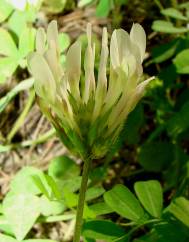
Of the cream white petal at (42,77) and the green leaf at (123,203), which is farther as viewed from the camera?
the green leaf at (123,203)

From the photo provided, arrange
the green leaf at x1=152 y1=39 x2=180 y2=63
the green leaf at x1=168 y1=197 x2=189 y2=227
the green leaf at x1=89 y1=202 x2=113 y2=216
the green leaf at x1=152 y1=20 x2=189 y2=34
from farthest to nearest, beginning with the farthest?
the green leaf at x1=152 y1=39 x2=180 y2=63
the green leaf at x1=152 y1=20 x2=189 y2=34
the green leaf at x1=89 y1=202 x2=113 y2=216
the green leaf at x1=168 y1=197 x2=189 y2=227

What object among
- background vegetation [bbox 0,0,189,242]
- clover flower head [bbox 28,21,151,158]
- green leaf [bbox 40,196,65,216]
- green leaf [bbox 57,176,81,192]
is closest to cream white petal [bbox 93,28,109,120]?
clover flower head [bbox 28,21,151,158]

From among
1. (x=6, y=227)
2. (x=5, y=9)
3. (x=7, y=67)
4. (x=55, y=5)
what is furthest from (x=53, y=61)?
(x=55, y=5)

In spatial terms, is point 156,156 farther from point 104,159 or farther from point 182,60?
point 182,60

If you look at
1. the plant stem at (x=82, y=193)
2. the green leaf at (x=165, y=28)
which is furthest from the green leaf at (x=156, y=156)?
the plant stem at (x=82, y=193)

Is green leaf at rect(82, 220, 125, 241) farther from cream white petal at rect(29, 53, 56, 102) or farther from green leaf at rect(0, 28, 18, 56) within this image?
green leaf at rect(0, 28, 18, 56)

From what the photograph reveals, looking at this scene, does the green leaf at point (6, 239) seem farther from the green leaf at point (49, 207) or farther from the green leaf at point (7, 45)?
the green leaf at point (7, 45)
